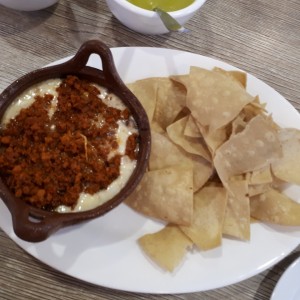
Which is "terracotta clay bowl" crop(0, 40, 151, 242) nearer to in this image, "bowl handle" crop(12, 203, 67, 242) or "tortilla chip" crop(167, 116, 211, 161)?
"bowl handle" crop(12, 203, 67, 242)

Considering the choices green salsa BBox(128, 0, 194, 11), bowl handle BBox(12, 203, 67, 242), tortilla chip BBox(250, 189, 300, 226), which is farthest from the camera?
green salsa BBox(128, 0, 194, 11)

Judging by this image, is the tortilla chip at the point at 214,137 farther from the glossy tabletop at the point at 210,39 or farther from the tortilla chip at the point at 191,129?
the glossy tabletop at the point at 210,39

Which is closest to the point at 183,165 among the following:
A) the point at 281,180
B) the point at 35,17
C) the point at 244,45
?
the point at 281,180

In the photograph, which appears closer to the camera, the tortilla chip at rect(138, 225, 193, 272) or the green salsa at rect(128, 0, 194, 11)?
the tortilla chip at rect(138, 225, 193, 272)

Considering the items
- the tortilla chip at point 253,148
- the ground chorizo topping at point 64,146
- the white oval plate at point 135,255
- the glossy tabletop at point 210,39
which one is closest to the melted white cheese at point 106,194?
the ground chorizo topping at point 64,146

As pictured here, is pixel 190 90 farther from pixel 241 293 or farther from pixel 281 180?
pixel 241 293

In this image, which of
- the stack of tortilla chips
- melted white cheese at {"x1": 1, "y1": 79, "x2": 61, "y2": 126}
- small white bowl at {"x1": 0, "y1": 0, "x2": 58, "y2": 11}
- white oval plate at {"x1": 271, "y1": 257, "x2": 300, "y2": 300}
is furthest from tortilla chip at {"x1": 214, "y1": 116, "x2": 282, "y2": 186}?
small white bowl at {"x1": 0, "y1": 0, "x2": 58, "y2": 11}
